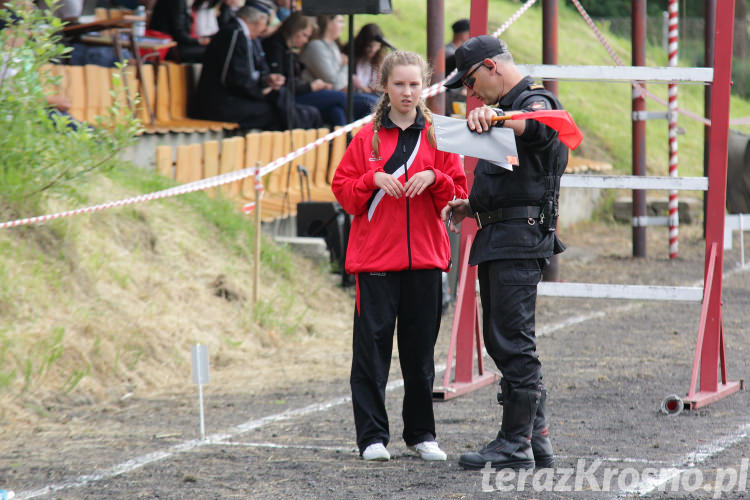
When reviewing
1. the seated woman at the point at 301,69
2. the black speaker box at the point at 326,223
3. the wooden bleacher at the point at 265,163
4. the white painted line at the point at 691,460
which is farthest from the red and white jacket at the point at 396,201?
the seated woman at the point at 301,69

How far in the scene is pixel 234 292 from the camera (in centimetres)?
852

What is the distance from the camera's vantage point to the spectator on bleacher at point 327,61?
1298 cm

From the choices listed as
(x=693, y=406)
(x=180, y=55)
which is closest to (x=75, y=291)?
(x=693, y=406)

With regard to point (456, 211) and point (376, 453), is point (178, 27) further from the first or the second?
point (376, 453)

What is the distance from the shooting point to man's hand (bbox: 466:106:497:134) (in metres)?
4.60

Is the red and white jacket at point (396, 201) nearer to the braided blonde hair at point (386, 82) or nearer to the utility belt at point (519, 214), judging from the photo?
the braided blonde hair at point (386, 82)

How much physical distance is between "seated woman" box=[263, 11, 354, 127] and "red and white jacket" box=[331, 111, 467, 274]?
7347 millimetres

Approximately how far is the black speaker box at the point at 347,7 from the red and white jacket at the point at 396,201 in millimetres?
3633

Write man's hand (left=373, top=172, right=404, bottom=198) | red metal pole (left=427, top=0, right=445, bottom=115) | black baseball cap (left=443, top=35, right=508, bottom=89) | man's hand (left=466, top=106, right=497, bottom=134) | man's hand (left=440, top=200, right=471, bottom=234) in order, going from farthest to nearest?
1. red metal pole (left=427, top=0, right=445, bottom=115)
2. man's hand (left=440, top=200, right=471, bottom=234)
3. man's hand (left=373, top=172, right=404, bottom=198)
4. black baseball cap (left=443, top=35, right=508, bottom=89)
5. man's hand (left=466, top=106, right=497, bottom=134)

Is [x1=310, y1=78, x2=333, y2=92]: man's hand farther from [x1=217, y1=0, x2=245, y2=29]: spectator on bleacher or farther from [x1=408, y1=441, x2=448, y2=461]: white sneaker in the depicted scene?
[x1=408, y1=441, x2=448, y2=461]: white sneaker

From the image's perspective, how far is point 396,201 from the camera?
16.6 ft

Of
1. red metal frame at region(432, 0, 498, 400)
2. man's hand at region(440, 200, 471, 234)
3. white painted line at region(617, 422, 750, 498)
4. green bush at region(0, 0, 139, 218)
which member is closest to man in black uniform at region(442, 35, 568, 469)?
man's hand at region(440, 200, 471, 234)

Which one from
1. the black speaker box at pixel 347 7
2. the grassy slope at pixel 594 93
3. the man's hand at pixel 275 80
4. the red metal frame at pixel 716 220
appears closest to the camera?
the red metal frame at pixel 716 220

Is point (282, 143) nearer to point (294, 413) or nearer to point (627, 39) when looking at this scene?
point (294, 413)
